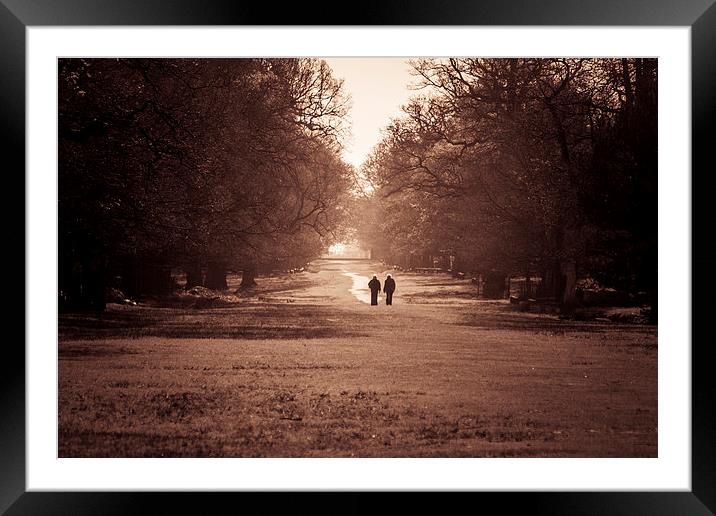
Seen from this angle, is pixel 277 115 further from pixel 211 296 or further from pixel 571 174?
pixel 571 174

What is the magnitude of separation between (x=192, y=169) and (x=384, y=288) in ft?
11.2

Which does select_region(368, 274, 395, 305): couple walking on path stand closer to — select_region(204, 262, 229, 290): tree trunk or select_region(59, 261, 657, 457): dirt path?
select_region(59, 261, 657, 457): dirt path

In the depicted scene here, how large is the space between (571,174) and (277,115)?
4.59 meters

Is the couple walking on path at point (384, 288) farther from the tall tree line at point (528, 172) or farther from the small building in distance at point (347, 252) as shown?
the tall tree line at point (528, 172)

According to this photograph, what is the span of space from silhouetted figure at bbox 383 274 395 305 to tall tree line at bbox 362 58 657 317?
0.48 m

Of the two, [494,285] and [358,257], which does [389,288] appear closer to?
[358,257]

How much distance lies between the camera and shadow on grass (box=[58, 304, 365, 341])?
8695 mm

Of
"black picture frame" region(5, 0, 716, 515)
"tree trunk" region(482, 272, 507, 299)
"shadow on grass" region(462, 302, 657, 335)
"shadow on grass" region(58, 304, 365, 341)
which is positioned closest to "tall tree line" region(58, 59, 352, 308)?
"shadow on grass" region(58, 304, 365, 341)

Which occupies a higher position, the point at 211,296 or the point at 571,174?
the point at 571,174

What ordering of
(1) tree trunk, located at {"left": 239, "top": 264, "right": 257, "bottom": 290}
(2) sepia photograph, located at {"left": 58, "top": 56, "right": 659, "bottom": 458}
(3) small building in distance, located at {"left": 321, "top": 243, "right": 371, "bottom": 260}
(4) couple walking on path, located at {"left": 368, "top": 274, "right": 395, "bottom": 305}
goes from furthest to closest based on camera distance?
(1) tree trunk, located at {"left": 239, "top": 264, "right": 257, "bottom": 290} → (3) small building in distance, located at {"left": 321, "top": 243, "right": 371, "bottom": 260} → (4) couple walking on path, located at {"left": 368, "top": 274, "right": 395, "bottom": 305} → (2) sepia photograph, located at {"left": 58, "top": 56, "right": 659, "bottom": 458}

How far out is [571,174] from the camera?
389 inches

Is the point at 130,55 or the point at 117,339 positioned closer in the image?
the point at 130,55

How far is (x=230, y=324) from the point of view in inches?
360
